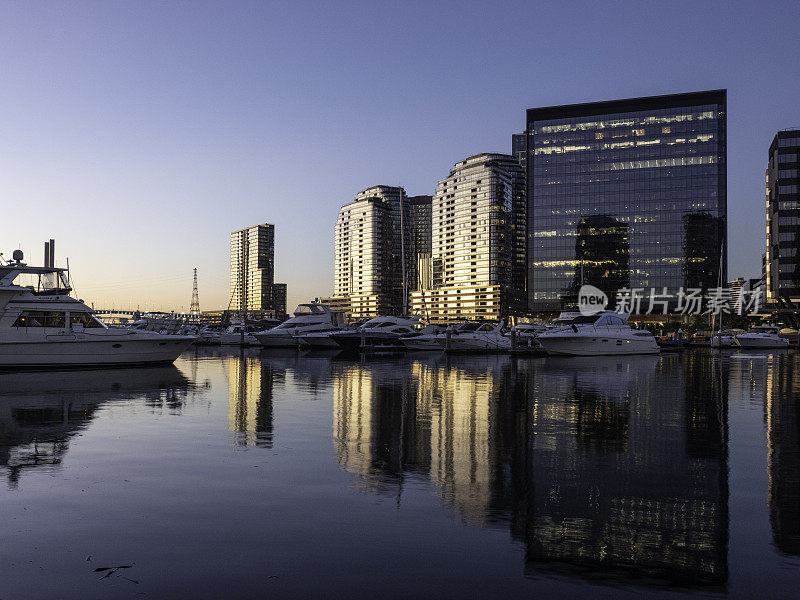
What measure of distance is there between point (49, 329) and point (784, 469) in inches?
1319

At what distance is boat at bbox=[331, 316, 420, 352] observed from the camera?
62219mm

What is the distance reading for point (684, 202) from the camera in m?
171

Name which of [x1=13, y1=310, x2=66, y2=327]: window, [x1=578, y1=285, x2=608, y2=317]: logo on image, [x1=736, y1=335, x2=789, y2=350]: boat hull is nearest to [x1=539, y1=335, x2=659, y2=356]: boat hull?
[x1=13, y1=310, x2=66, y2=327]: window

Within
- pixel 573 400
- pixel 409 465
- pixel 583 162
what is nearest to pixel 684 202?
pixel 583 162

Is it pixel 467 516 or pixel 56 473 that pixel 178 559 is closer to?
pixel 467 516

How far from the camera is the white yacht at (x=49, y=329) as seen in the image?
3198cm

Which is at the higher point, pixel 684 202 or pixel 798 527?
pixel 684 202

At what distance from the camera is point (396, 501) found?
8.82 metres

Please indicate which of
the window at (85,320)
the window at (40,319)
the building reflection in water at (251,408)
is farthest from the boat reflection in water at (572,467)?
the window at (40,319)

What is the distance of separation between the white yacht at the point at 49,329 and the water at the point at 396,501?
1503cm

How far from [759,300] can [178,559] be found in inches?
7387

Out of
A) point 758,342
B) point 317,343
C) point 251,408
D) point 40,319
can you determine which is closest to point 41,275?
point 40,319

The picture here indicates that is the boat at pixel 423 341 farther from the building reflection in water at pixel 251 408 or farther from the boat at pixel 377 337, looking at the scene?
the building reflection in water at pixel 251 408

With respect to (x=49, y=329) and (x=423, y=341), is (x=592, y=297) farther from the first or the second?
(x=49, y=329)
